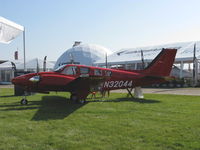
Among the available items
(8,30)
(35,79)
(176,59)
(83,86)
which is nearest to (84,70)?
(83,86)

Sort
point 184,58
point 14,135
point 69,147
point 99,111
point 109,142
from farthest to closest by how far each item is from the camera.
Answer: point 184,58, point 99,111, point 14,135, point 109,142, point 69,147

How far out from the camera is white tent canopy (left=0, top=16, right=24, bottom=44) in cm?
2120

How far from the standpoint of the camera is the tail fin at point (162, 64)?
50.0 ft

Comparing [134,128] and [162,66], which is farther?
[162,66]

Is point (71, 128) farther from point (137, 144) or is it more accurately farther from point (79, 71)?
point (79, 71)

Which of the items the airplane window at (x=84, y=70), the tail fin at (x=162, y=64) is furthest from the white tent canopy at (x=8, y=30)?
the tail fin at (x=162, y=64)

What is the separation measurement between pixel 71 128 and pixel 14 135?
1645 mm

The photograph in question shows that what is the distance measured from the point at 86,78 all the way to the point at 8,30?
576 inches

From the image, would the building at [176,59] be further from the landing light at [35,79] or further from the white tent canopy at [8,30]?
the landing light at [35,79]

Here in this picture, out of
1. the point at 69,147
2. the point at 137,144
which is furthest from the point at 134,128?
the point at 69,147

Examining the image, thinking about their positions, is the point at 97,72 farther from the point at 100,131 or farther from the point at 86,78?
the point at 100,131

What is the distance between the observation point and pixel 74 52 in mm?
64688

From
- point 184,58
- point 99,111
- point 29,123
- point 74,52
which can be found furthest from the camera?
point 74,52

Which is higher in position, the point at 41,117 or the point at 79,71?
the point at 79,71
